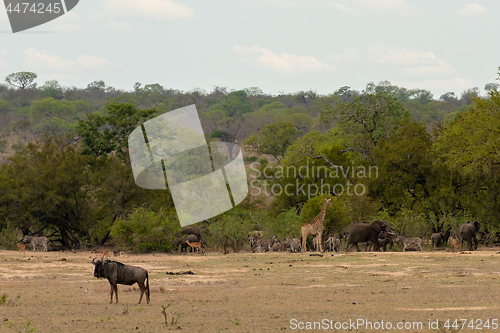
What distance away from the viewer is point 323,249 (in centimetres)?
2748

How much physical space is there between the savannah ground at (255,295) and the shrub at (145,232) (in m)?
5.53

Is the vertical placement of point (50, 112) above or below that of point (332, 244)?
above

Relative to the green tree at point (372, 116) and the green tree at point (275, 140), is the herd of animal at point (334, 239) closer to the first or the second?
the green tree at point (372, 116)

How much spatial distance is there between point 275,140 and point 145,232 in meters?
52.4

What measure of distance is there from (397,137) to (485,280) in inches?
715

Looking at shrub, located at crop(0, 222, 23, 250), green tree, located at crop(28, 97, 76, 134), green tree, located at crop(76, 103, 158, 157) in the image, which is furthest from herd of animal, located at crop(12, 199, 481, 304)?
green tree, located at crop(28, 97, 76, 134)

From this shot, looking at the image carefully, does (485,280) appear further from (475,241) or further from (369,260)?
(475,241)

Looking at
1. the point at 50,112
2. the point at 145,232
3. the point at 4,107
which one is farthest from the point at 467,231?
the point at 4,107

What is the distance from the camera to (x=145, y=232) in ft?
88.7

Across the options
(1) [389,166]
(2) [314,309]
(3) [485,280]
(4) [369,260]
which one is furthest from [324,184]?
(2) [314,309]

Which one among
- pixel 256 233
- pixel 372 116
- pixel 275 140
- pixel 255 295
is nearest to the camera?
pixel 255 295

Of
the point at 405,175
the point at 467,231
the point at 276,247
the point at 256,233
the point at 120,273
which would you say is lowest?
the point at 276,247

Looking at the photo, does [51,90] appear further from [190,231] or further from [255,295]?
[255,295]

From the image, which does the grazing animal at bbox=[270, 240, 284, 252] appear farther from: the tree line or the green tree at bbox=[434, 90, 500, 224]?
the green tree at bbox=[434, 90, 500, 224]
